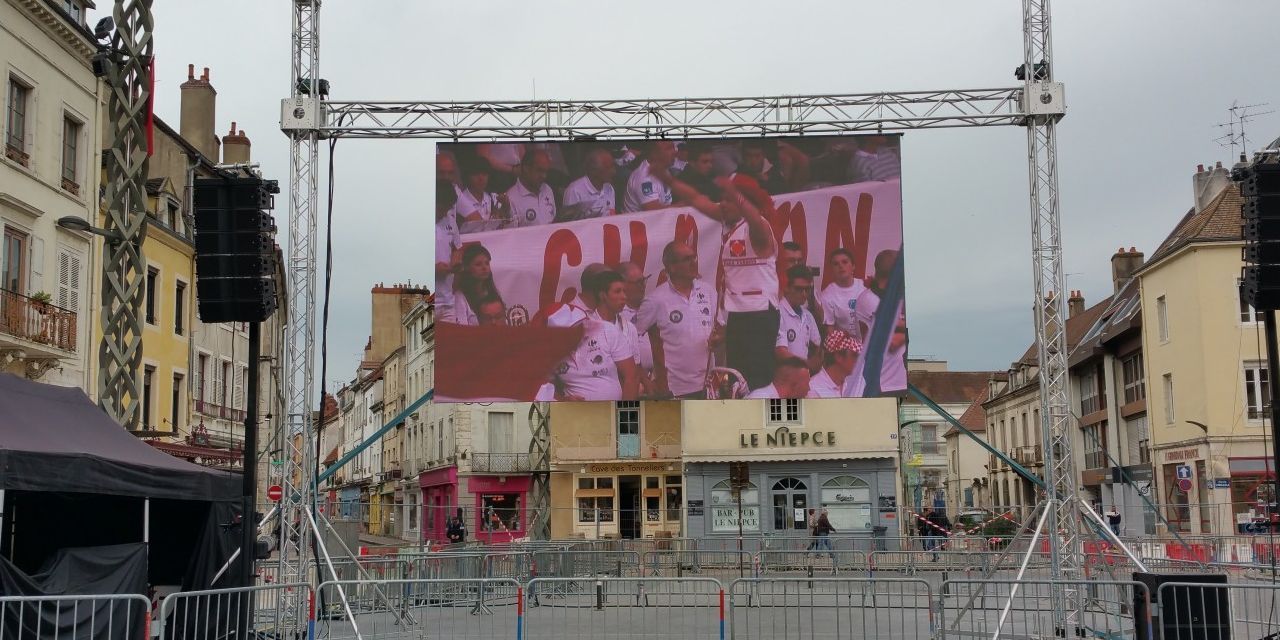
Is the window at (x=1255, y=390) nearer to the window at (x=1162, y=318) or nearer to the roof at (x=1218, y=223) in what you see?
the window at (x=1162, y=318)

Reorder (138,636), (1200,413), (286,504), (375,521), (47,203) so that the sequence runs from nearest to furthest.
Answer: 1. (138,636)
2. (286,504)
3. (47,203)
4. (1200,413)
5. (375,521)

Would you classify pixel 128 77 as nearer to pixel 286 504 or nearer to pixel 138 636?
pixel 286 504

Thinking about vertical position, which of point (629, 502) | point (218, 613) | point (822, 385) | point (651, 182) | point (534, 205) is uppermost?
point (651, 182)

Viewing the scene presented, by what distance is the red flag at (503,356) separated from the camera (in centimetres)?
1562

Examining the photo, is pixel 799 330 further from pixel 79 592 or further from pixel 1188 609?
pixel 79 592

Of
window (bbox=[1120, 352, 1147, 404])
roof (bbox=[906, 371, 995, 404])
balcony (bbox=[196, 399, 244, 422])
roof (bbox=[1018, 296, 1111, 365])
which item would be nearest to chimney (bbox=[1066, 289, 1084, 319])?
roof (bbox=[1018, 296, 1111, 365])

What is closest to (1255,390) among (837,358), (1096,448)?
(1096,448)

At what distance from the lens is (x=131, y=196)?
896 inches

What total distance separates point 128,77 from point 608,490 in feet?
81.7

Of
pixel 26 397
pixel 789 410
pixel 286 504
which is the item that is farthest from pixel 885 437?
pixel 26 397

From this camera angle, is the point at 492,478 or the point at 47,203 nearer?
the point at 47,203

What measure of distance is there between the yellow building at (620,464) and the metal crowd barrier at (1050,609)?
26.2m

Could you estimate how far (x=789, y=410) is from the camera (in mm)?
40125

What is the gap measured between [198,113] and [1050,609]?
2782 centimetres
